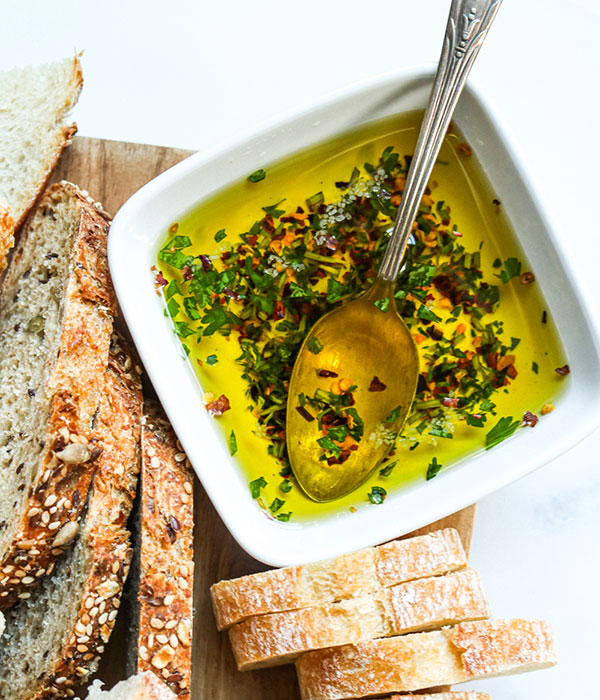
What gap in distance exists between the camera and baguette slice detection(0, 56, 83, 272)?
2422mm

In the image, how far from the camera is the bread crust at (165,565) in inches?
82.5

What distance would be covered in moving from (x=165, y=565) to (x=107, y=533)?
0.18 meters

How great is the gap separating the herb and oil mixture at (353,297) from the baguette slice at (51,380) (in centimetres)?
25

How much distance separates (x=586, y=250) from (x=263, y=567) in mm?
1477

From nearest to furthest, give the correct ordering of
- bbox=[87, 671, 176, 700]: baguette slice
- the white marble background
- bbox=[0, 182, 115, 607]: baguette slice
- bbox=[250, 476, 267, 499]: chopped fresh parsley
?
bbox=[87, 671, 176, 700]: baguette slice → bbox=[0, 182, 115, 607]: baguette slice → bbox=[250, 476, 267, 499]: chopped fresh parsley → the white marble background

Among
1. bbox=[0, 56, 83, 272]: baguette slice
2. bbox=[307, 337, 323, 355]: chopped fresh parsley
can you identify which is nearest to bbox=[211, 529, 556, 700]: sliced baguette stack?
bbox=[307, 337, 323, 355]: chopped fresh parsley

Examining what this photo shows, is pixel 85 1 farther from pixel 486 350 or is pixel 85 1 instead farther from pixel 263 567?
pixel 263 567

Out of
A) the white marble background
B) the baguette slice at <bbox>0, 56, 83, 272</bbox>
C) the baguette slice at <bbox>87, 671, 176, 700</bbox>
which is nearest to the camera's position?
the baguette slice at <bbox>87, 671, 176, 700</bbox>

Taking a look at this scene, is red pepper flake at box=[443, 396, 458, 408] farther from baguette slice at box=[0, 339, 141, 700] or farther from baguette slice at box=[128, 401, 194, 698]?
baguette slice at box=[0, 339, 141, 700]

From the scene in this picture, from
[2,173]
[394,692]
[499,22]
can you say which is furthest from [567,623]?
[2,173]

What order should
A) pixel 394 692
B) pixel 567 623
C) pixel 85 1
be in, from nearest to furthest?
1. pixel 394 692
2. pixel 567 623
3. pixel 85 1

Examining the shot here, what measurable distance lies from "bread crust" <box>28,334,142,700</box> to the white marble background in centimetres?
96

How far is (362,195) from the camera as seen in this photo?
240 cm

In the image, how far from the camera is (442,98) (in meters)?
→ 2.13
